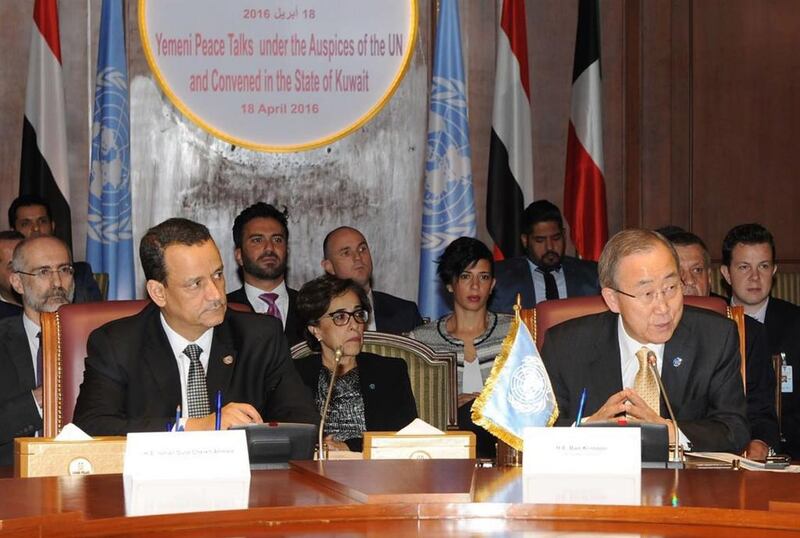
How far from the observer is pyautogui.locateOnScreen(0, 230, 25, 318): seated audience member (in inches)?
220

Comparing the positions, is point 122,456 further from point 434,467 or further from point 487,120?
point 487,120

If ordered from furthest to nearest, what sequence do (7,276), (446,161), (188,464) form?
(446,161) → (7,276) → (188,464)

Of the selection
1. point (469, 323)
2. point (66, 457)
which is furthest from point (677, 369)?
point (469, 323)

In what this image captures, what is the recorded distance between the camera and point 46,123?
268 inches

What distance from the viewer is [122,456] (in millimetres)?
2900

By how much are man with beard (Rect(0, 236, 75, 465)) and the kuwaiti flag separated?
195 centimetres

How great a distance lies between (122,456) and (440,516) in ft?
2.95

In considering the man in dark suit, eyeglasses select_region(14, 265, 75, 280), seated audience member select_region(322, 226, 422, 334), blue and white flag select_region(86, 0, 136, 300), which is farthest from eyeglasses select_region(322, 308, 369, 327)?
blue and white flag select_region(86, 0, 136, 300)

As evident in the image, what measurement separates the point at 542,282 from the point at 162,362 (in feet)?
10.4

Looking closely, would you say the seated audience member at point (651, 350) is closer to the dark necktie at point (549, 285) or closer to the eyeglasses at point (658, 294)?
the eyeglasses at point (658, 294)

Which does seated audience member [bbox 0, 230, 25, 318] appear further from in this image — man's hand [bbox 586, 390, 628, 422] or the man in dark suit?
man's hand [bbox 586, 390, 628, 422]

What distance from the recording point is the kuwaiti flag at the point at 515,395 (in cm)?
277

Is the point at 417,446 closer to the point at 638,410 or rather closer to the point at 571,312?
the point at 638,410

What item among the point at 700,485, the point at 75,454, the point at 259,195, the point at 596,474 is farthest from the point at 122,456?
the point at 259,195
